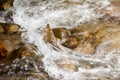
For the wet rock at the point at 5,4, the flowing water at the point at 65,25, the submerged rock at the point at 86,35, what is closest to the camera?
A: the flowing water at the point at 65,25

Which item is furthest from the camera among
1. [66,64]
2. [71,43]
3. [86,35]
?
[86,35]

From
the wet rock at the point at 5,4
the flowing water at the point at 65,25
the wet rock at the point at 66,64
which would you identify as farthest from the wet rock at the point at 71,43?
the wet rock at the point at 5,4

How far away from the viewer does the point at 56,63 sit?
6289 mm

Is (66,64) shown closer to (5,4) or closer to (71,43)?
(71,43)

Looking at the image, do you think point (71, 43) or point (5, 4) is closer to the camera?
point (71, 43)

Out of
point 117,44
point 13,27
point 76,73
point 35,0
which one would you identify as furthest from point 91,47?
point 35,0

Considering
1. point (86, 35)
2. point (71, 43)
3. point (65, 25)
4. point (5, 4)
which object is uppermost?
point (5, 4)

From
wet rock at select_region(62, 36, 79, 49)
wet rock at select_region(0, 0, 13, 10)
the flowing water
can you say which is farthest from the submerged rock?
wet rock at select_region(0, 0, 13, 10)

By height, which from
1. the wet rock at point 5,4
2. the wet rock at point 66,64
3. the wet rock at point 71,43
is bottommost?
the wet rock at point 66,64

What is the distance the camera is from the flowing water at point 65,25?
19.8ft

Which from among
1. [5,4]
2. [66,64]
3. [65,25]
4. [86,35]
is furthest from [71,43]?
[5,4]

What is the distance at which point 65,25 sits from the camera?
7.71 metres

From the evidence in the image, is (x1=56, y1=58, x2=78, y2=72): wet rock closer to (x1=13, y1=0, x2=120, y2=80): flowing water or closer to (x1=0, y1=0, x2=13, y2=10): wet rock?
A: (x1=13, y1=0, x2=120, y2=80): flowing water

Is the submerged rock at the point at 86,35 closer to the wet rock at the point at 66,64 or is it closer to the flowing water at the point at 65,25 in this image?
the flowing water at the point at 65,25
